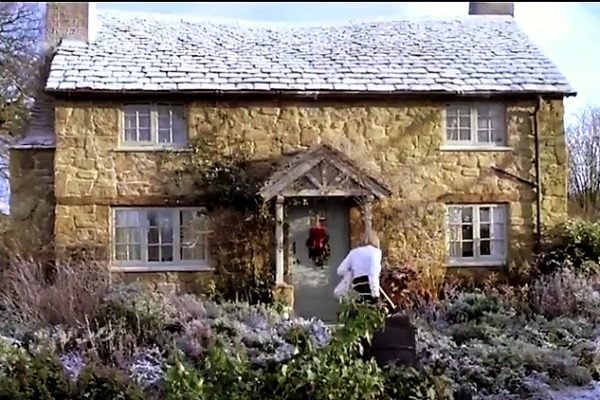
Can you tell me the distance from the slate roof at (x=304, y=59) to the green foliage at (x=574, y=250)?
2.54 metres

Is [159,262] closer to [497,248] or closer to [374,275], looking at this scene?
[497,248]

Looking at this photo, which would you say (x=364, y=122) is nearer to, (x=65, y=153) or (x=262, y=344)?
(x=65, y=153)

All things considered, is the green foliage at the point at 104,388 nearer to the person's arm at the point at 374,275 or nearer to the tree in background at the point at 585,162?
the person's arm at the point at 374,275

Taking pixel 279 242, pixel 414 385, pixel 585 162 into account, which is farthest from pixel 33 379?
pixel 585 162

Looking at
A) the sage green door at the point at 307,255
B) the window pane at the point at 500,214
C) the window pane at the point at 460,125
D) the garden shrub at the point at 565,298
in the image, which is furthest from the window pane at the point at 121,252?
the garden shrub at the point at 565,298

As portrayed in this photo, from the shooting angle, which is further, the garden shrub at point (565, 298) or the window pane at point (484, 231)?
the window pane at point (484, 231)

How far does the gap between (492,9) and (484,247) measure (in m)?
6.63

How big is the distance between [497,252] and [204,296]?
550cm

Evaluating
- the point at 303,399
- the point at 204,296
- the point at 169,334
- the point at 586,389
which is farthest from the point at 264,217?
the point at 303,399

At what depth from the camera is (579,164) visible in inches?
716

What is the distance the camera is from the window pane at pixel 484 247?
1747 centimetres

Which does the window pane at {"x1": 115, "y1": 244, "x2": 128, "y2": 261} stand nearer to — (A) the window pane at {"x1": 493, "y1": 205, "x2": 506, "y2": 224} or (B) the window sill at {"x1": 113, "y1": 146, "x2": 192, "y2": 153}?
(B) the window sill at {"x1": 113, "y1": 146, "x2": 192, "y2": 153}

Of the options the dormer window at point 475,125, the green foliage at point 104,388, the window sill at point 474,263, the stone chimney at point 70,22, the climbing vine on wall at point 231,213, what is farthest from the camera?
the stone chimney at point 70,22

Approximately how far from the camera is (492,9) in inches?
845
